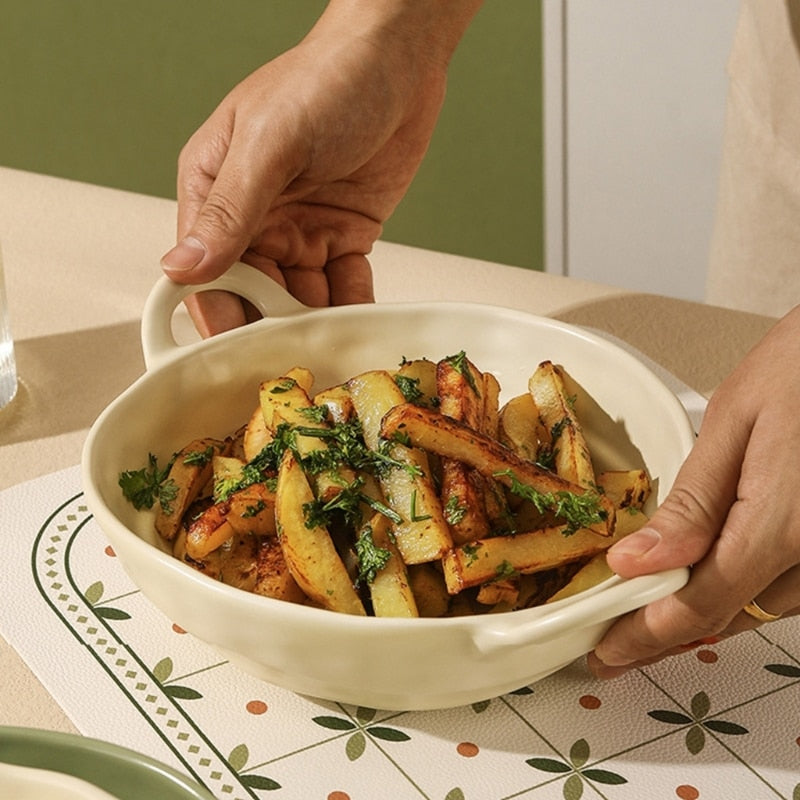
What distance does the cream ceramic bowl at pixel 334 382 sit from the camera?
0.81 m

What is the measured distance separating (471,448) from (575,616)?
196 mm

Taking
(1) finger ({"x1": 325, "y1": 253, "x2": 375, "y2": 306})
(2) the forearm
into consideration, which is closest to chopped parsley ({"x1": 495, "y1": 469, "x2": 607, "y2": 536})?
(1) finger ({"x1": 325, "y1": 253, "x2": 375, "y2": 306})

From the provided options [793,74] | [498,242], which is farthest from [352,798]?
[498,242]

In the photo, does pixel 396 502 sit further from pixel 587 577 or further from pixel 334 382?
pixel 334 382

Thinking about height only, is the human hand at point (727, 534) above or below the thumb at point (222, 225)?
below

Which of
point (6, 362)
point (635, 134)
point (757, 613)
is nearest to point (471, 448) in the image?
point (757, 613)

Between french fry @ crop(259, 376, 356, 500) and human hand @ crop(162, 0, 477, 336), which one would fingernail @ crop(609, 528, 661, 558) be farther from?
human hand @ crop(162, 0, 477, 336)

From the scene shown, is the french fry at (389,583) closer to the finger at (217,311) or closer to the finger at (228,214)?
the finger at (228,214)

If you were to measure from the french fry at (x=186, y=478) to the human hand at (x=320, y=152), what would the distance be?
0.89ft

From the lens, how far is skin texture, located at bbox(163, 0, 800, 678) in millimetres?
879

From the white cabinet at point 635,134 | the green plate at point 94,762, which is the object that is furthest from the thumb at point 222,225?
the white cabinet at point 635,134

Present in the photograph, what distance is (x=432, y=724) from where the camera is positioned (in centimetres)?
93

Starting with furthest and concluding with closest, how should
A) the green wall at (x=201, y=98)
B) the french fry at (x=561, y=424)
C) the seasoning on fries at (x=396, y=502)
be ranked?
1. the green wall at (x=201, y=98)
2. the french fry at (x=561, y=424)
3. the seasoning on fries at (x=396, y=502)

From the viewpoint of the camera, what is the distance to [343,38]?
1558 mm
